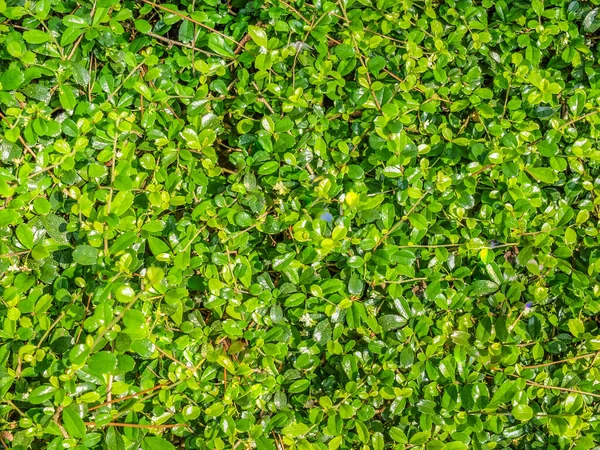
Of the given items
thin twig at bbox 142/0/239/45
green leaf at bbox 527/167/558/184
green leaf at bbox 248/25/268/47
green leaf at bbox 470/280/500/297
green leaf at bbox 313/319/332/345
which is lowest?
green leaf at bbox 313/319/332/345

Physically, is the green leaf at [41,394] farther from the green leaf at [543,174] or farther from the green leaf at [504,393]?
the green leaf at [543,174]

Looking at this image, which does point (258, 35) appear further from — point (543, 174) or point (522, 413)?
point (522, 413)

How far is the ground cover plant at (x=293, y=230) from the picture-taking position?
1.45 meters

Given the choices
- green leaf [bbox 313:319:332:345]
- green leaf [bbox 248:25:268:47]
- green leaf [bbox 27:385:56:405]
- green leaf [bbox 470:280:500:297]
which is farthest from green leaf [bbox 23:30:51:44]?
green leaf [bbox 470:280:500:297]

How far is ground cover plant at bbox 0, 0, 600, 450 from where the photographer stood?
1451 millimetres

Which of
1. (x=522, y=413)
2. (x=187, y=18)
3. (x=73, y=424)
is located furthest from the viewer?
(x=187, y=18)

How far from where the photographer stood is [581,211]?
161 centimetres

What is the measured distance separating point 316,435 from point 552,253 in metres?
0.95

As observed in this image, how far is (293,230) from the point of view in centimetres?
152

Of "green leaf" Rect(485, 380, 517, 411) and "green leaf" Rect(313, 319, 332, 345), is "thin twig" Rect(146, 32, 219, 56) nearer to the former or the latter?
"green leaf" Rect(313, 319, 332, 345)

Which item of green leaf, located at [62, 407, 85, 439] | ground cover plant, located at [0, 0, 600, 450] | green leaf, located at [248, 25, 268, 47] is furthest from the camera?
green leaf, located at [248, 25, 268, 47]

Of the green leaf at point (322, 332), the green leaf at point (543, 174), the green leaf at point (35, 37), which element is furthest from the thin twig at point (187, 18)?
the green leaf at point (543, 174)

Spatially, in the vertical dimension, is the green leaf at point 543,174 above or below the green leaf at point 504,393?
above

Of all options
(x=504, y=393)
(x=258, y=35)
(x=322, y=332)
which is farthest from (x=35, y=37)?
(x=504, y=393)
